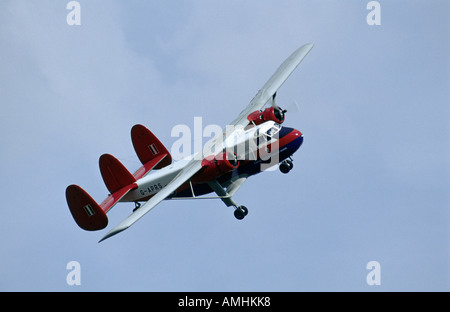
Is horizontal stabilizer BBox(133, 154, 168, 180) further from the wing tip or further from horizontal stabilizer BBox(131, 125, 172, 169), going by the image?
the wing tip

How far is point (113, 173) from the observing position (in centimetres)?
5069

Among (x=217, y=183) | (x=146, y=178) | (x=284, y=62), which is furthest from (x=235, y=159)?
(x=284, y=62)

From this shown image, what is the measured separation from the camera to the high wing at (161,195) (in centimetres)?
4400

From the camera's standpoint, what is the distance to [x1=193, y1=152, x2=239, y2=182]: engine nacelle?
48.8 meters

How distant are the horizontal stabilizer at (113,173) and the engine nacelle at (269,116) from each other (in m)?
8.19

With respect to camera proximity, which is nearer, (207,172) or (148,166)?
(207,172)

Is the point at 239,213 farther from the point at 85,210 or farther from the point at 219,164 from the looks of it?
the point at 85,210

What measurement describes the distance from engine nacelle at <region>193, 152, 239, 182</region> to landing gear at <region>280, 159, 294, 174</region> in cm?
352

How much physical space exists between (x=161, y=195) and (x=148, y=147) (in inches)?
281

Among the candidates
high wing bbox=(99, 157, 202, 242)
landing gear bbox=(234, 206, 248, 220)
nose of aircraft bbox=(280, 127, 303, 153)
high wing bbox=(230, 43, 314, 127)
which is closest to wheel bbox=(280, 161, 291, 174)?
nose of aircraft bbox=(280, 127, 303, 153)

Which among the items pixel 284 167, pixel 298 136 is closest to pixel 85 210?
pixel 284 167
